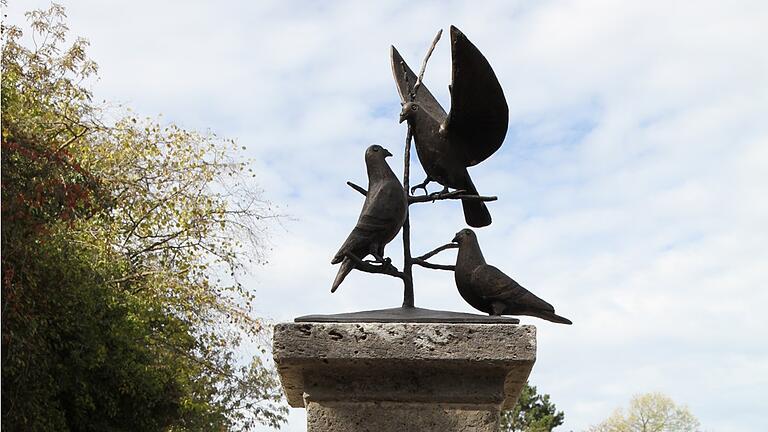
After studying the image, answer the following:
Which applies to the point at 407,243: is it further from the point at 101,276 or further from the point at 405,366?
the point at 101,276

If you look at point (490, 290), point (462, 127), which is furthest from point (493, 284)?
point (462, 127)

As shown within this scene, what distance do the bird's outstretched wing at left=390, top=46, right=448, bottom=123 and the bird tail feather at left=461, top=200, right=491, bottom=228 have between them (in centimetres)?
35

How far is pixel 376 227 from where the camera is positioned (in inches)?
133

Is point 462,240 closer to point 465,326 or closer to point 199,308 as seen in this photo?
point 465,326

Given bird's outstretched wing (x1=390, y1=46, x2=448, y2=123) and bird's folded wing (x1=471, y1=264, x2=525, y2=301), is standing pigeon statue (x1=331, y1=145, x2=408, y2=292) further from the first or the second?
bird's outstretched wing (x1=390, y1=46, x2=448, y2=123)

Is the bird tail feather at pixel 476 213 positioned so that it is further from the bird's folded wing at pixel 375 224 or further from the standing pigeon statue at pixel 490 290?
the bird's folded wing at pixel 375 224

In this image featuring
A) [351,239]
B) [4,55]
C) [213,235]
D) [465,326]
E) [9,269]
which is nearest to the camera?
[465,326]

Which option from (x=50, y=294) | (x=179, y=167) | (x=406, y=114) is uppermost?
(x=179, y=167)

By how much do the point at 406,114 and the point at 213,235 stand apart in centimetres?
1210

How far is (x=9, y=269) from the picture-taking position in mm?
9945

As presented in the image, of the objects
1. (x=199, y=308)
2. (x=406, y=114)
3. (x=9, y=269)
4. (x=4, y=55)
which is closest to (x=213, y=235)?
(x=199, y=308)

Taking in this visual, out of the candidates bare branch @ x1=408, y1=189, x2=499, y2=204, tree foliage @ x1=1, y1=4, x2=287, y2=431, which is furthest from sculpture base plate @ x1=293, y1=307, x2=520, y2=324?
tree foliage @ x1=1, y1=4, x2=287, y2=431

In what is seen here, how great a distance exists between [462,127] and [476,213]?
0.36m

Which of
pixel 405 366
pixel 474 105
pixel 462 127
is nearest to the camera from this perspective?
pixel 405 366
